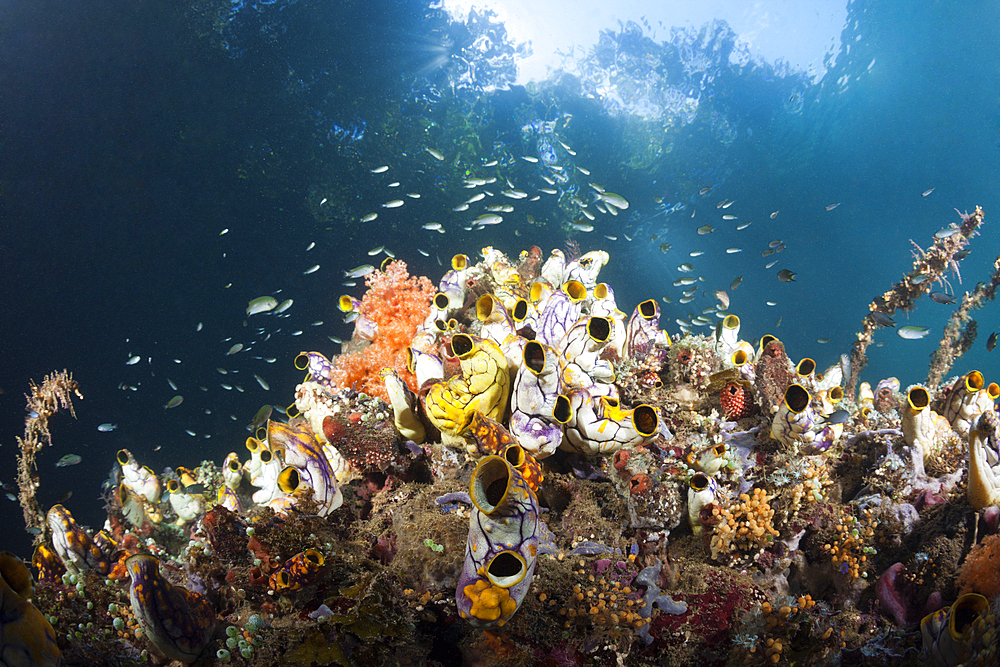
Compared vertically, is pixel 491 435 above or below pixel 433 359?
above

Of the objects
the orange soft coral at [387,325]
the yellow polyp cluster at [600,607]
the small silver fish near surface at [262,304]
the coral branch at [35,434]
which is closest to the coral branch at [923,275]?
the yellow polyp cluster at [600,607]

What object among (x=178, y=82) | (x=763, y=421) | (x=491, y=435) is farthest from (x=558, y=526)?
(x=178, y=82)

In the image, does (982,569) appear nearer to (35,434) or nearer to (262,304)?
(262,304)

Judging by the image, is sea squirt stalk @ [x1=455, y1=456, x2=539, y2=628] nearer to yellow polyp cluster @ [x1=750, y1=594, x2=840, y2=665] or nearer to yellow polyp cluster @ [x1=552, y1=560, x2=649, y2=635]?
yellow polyp cluster @ [x1=552, y1=560, x2=649, y2=635]

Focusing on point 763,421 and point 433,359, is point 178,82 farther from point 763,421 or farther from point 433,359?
point 763,421

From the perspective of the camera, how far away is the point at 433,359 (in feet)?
13.2

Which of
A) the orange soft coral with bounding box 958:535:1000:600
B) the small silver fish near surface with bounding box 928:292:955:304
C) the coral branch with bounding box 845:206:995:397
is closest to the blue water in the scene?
the coral branch with bounding box 845:206:995:397

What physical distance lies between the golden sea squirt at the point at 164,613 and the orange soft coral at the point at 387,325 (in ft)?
7.44

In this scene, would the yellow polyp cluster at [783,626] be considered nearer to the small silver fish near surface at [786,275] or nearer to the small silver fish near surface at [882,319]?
the small silver fish near surface at [786,275]

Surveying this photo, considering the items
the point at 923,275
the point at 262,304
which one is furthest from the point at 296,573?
the point at 923,275

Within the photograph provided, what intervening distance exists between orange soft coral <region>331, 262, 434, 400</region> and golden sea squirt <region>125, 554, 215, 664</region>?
2268mm

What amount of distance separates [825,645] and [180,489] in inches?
338

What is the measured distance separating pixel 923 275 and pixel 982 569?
7013 millimetres

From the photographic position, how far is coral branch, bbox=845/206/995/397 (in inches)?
258
